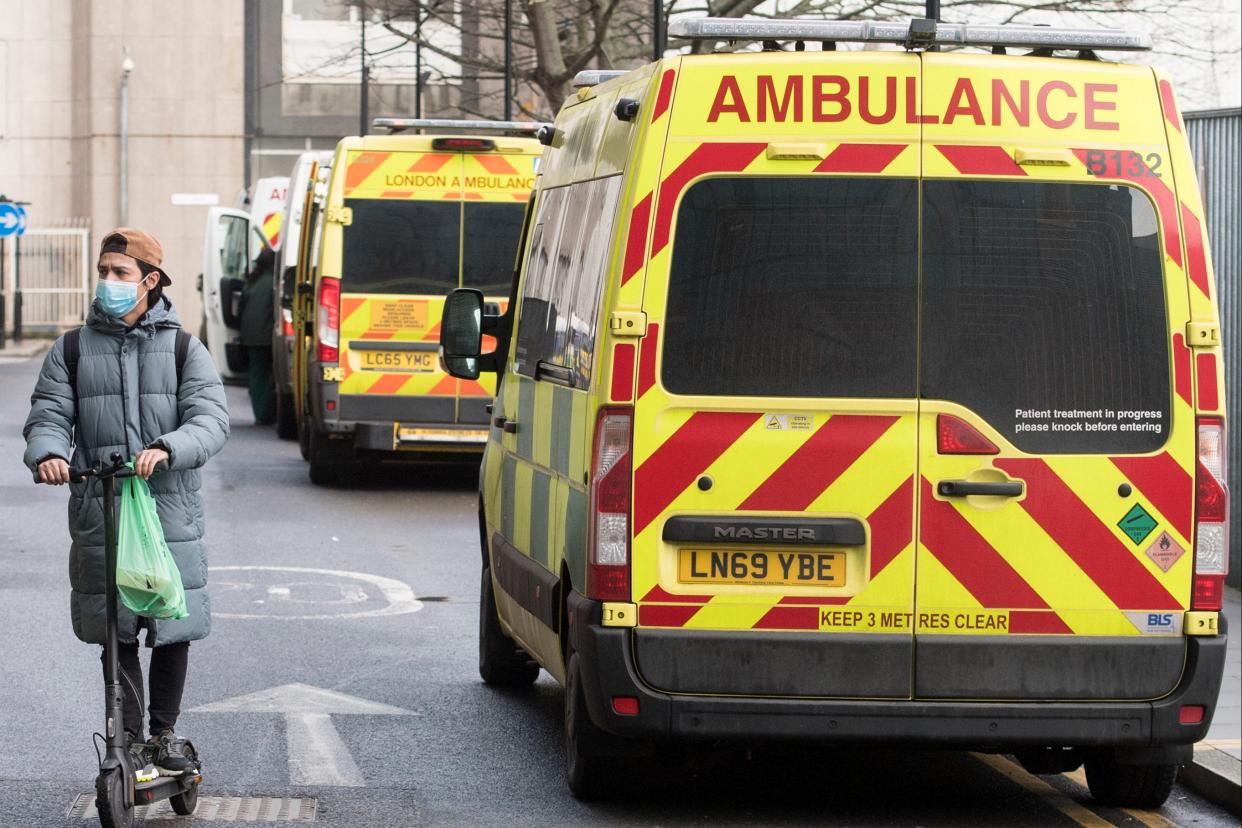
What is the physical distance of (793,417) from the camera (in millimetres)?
6352

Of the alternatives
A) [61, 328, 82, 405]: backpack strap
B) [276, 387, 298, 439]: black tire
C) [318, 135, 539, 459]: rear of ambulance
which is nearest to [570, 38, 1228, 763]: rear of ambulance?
[61, 328, 82, 405]: backpack strap

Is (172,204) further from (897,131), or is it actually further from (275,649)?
(897,131)

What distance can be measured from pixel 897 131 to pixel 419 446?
10.7m

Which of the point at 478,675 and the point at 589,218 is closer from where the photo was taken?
the point at 589,218

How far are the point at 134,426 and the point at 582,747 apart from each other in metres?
1.60

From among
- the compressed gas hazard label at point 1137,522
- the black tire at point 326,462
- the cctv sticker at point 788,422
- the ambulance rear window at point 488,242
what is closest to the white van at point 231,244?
the black tire at point 326,462

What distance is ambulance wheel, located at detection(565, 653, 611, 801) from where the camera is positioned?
264 inches

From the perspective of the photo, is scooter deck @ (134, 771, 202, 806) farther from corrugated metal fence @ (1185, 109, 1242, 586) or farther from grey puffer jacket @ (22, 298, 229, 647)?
corrugated metal fence @ (1185, 109, 1242, 586)

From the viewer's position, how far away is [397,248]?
1669 cm

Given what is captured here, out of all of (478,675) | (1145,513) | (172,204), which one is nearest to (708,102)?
(1145,513)

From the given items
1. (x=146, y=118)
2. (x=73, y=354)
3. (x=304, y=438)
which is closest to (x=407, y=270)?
(x=304, y=438)

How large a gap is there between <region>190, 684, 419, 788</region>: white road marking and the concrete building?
4552 cm

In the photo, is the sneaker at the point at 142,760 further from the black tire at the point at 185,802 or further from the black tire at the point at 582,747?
the black tire at the point at 582,747

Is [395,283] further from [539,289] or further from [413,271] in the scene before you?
[539,289]
